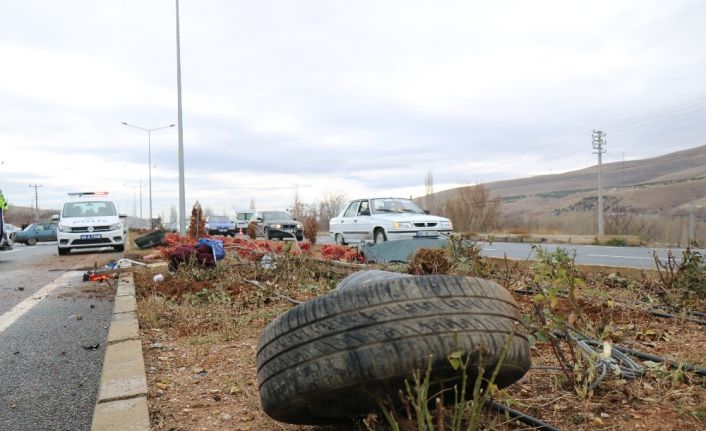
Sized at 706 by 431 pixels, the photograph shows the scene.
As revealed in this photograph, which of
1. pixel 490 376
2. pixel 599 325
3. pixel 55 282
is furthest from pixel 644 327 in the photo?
pixel 55 282

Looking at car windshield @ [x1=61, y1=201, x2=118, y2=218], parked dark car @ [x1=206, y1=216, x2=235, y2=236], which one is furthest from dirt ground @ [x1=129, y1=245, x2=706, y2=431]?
parked dark car @ [x1=206, y1=216, x2=235, y2=236]

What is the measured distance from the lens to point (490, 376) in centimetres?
206

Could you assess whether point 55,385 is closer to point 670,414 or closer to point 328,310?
point 328,310

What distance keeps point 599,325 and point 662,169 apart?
132 m

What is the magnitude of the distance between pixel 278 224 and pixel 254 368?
23.2 metres

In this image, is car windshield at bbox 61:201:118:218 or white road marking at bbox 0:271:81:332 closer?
white road marking at bbox 0:271:81:332

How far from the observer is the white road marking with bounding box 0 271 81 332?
18.5ft

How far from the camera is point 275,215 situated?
28109 mm

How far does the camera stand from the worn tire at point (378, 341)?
1858mm

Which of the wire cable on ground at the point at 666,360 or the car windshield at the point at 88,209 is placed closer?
the wire cable on ground at the point at 666,360

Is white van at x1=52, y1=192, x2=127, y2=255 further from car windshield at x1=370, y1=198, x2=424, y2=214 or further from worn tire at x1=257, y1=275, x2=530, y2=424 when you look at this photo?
worn tire at x1=257, y1=275, x2=530, y2=424

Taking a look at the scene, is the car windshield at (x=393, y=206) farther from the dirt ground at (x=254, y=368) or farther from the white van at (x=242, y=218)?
the white van at (x=242, y=218)

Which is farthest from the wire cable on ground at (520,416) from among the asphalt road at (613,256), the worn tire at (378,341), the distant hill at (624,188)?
the distant hill at (624,188)

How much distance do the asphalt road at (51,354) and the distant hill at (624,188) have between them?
60171 mm
